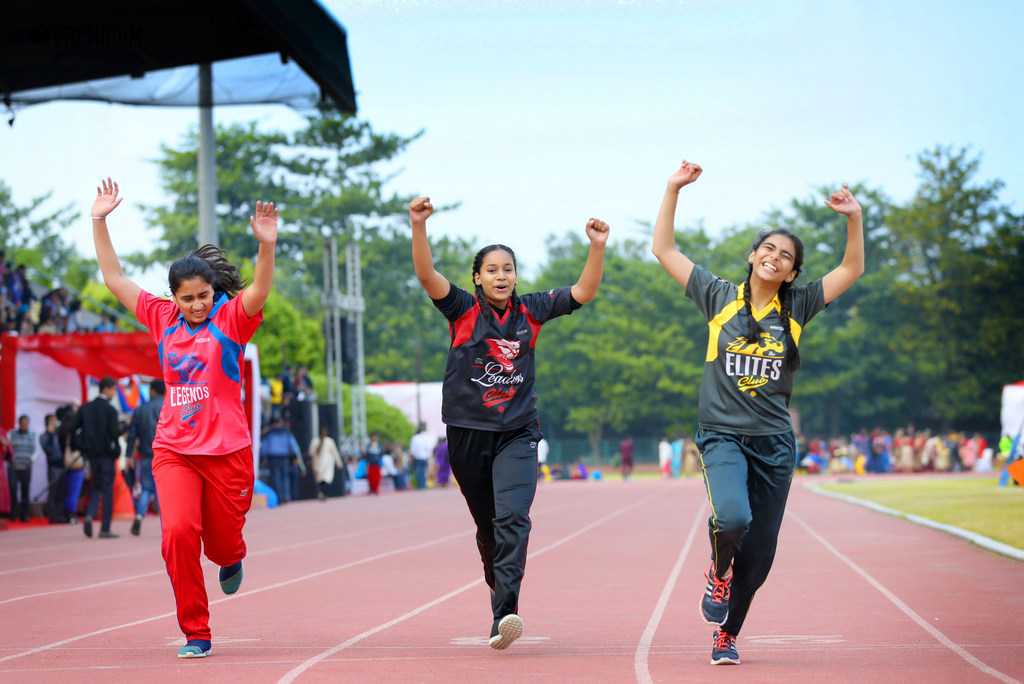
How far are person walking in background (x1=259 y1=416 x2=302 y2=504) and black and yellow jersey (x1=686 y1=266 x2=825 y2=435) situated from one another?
21.0 meters

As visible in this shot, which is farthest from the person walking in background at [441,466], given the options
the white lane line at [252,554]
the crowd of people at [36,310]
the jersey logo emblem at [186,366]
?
the jersey logo emblem at [186,366]

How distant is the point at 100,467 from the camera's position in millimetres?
15508

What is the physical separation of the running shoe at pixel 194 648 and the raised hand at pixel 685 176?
123 inches

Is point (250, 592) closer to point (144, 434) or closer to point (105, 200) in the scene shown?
point (105, 200)

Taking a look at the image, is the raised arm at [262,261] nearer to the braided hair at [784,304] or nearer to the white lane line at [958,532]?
the braided hair at [784,304]

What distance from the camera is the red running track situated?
220 inches

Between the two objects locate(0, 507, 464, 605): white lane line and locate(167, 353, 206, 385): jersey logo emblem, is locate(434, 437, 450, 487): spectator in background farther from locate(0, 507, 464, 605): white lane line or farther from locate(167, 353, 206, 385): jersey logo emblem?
locate(167, 353, 206, 385): jersey logo emblem

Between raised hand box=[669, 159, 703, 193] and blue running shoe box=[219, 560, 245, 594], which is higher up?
raised hand box=[669, 159, 703, 193]

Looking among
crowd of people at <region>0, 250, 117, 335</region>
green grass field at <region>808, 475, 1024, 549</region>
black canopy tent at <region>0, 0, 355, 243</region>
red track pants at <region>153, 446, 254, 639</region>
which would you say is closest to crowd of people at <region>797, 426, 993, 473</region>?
green grass field at <region>808, 475, 1024, 549</region>

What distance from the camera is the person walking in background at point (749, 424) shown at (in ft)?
18.1

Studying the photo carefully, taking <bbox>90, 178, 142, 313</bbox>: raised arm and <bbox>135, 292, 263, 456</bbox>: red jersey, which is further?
<bbox>90, 178, 142, 313</bbox>: raised arm

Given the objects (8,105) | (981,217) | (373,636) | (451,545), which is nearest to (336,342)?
(8,105)

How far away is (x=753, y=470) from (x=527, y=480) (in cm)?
107

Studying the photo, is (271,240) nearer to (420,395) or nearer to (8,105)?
(8,105)
